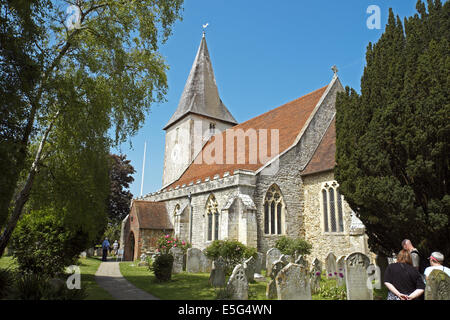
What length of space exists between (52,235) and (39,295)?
13.4 ft

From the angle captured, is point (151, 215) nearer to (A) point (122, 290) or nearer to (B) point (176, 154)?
(B) point (176, 154)

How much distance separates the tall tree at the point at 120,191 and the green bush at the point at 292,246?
63.5 ft

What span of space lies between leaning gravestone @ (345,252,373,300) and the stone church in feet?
15.0

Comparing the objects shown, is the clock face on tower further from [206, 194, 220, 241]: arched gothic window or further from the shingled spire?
[206, 194, 220, 241]: arched gothic window

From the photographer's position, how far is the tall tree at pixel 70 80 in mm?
5875

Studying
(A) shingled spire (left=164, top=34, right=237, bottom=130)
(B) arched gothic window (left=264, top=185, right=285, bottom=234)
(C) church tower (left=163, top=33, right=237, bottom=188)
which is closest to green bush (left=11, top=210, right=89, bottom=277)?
(B) arched gothic window (left=264, top=185, right=285, bottom=234)

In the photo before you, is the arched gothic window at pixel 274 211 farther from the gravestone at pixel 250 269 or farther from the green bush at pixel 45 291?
the green bush at pixel 45 291

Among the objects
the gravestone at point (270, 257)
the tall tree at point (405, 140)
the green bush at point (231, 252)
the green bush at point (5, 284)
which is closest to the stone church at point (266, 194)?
the gravestone at point (270, 257)

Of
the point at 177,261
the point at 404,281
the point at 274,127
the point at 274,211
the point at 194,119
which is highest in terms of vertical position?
the point at 194,119

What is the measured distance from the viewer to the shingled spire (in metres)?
26.8

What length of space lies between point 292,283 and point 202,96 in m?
22.6

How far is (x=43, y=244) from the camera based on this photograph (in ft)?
30.8

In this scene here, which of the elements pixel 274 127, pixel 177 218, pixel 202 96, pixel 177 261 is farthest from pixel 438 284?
pixel 202 96
